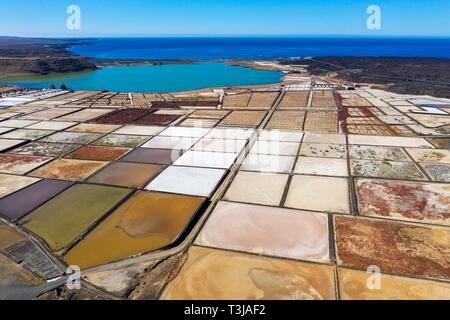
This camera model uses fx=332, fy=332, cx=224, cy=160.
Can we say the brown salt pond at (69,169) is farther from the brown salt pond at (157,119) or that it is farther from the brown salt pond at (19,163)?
the brown salt pond at (157,119)

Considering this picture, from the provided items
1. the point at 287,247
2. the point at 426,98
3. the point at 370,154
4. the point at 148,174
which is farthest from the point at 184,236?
the point at 426,98

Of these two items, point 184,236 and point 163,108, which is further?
point 163,108

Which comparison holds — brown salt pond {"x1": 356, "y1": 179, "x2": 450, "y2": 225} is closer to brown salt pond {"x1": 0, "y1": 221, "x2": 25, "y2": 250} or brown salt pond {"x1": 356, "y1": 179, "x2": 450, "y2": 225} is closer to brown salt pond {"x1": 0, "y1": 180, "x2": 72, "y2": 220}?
brown salt pond {"x1": 0, "y1": 221, "x2": 25, "y2": 250}

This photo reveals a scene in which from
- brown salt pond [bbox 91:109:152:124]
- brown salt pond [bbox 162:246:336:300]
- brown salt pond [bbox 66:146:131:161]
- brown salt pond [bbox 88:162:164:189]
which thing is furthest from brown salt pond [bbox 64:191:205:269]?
brown salt pond [bbox 91:109:152:124]

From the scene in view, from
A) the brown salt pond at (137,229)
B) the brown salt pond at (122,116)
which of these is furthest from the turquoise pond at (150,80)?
the brown salt pond at (137,229)

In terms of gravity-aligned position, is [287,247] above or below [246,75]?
below

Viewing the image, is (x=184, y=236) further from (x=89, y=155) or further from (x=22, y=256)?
(x=89, y=155)
